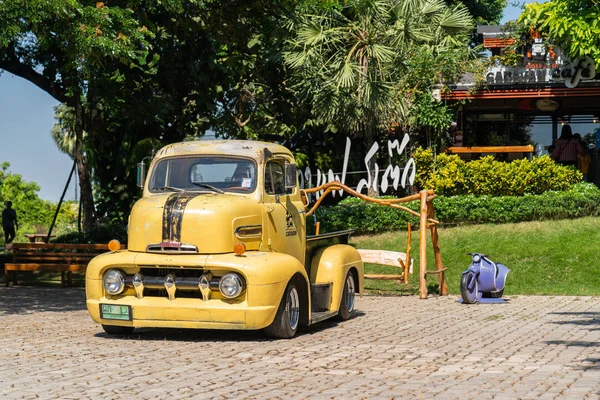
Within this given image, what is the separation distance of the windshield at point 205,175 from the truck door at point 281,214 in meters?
0.29

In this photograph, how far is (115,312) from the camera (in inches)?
441

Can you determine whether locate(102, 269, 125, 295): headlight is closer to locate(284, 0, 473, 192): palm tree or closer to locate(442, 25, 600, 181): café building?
locate(284, 0, 473, 192): palm tree

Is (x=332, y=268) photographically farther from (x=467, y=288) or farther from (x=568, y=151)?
(x=568, y=151)

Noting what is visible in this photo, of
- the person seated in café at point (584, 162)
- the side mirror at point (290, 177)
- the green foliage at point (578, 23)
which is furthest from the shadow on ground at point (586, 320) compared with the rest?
the person seated in café at point (584, 162)

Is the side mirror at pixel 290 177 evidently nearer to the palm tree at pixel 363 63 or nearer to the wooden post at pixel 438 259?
Answer: the wooden post at pixel 438 259

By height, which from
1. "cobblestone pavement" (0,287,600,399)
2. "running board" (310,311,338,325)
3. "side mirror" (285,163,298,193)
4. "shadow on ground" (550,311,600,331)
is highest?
"side mirror" (285,163,298,193)

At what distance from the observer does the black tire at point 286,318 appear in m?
11.2

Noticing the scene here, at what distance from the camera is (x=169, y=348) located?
10.5 m

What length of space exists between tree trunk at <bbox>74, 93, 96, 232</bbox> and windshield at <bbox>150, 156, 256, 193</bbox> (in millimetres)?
11569

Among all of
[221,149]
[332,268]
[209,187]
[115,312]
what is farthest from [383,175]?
[115,312]

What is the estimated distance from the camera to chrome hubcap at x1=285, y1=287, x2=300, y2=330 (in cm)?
1148

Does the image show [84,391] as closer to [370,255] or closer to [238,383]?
[238,383]

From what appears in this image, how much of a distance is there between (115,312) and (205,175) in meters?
2.05

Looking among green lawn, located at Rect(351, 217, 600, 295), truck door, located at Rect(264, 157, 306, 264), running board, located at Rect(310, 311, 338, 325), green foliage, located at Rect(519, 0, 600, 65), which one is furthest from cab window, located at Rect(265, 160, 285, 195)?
green foliage, located at Rect(519, 0, 600, 65)
